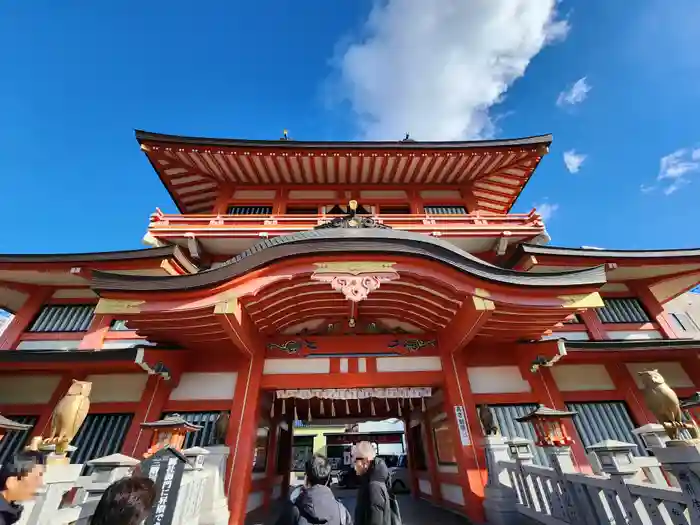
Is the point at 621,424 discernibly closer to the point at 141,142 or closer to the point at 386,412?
the point at 386,412

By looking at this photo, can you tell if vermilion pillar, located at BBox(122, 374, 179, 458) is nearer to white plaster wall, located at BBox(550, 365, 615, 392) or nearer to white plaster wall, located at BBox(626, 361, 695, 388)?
white plaster wall, located at BBox(550, 365, 615, 392)

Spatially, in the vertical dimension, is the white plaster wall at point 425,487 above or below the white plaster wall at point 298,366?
below

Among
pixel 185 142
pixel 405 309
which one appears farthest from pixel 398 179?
pixel 185 142

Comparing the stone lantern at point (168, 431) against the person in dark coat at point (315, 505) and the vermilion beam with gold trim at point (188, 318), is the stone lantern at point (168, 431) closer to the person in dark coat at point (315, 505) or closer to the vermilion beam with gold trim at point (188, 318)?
the vermilion beam with gold trim at point (188, 318)

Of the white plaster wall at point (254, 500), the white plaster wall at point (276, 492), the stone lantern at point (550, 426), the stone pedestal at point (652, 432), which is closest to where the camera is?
Result: the stone pedestal at point (652, 432)

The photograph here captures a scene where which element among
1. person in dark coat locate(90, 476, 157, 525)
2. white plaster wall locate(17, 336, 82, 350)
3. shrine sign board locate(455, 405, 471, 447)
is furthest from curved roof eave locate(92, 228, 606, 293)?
white plaster wall locate(17, 336, 82, 350)

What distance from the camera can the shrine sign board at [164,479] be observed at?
382cm

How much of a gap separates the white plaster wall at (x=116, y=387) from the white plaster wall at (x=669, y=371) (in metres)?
13.7

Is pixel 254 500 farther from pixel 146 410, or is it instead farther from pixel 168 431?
pixel 168 431

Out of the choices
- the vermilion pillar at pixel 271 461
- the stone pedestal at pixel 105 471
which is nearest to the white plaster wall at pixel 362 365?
the vermilion pillar at pixel 271 461

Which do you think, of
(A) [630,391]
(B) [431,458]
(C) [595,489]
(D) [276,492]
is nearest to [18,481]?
(C) [595,489]

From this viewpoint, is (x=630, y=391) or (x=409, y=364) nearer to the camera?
(x=630, y=391)

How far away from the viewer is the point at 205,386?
8.17 m

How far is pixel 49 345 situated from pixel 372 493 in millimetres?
10380
